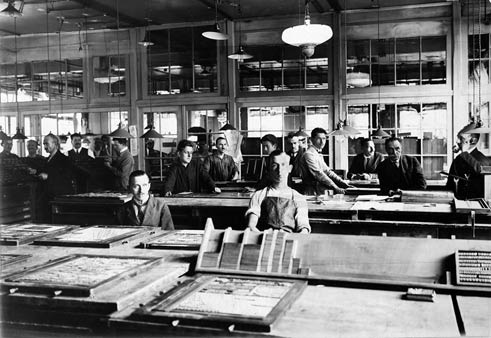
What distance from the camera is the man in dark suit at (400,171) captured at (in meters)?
6.32

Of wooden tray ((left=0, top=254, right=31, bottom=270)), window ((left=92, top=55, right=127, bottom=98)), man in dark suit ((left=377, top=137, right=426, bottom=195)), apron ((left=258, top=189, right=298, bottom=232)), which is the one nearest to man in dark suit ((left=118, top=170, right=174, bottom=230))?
apron ((left=258, top=189, right=298, bottom=232))

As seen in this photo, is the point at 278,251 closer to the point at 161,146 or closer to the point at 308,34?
the point at 308,34

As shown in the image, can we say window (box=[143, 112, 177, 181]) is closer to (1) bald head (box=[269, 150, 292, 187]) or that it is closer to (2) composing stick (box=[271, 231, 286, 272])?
(1) bald head (box=[269, 150, 292, 187])

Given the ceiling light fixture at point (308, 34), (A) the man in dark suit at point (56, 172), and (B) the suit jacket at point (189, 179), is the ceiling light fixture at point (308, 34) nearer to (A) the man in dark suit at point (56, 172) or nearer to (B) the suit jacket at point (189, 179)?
(B) the suit jacket at point (189, 179)

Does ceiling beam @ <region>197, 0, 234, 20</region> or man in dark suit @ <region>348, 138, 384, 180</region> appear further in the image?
ceiling beam @ <region>197, 0, 234, 20</region>

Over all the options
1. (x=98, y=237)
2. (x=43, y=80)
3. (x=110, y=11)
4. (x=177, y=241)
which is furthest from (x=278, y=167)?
(x=43, y=80)

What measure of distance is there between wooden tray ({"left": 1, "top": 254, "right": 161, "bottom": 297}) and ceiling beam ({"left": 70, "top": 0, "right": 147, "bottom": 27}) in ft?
21.4

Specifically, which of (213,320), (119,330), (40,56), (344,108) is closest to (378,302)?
(213,320)

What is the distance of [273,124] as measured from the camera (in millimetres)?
9469

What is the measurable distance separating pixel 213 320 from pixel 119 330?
40 centimetres

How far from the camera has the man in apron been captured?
3.91m

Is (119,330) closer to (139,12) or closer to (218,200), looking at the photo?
(218,200)

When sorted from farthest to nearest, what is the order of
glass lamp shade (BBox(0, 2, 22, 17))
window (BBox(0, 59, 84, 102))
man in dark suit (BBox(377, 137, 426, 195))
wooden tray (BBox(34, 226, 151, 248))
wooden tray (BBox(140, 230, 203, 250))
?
window (BBox(0, 59, 84, 102))
man in dark suit (BBox(377, 137, 426, 195))
glass lamp shade (BBox(0, 2, 22, 17))
wooden tray (BBox(34, 226, 151, 248))
wooden tray (BBox(140, 230, 203, 250))

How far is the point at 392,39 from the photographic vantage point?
28.9 feet
